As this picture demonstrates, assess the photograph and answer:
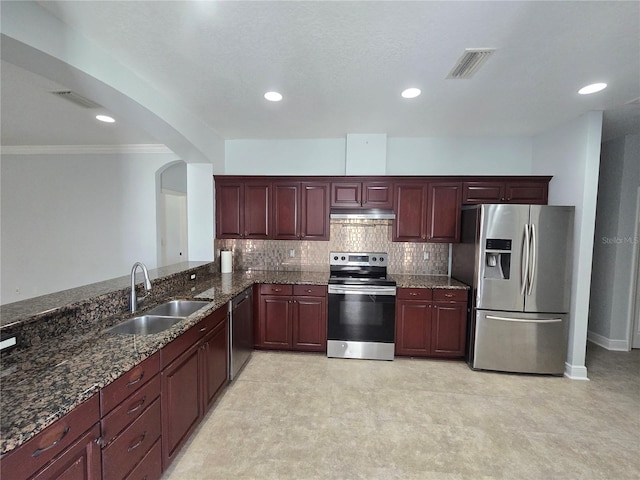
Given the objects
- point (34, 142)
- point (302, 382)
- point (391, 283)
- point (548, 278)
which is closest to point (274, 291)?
point (302, 382)

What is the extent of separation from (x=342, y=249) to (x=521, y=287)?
83.1 inches

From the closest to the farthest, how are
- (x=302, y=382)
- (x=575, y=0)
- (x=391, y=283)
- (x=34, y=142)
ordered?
(x=575, y=0)
(x=302, y=382)
(x=391, y=283)
(x=34, y=142)

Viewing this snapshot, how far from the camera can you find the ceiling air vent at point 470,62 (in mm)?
1929

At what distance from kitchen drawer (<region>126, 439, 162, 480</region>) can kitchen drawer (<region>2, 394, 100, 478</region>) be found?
50cm

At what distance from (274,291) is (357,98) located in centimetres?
231

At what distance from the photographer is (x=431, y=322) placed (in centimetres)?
340

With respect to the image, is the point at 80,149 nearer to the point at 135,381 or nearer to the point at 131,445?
the point at 135,381

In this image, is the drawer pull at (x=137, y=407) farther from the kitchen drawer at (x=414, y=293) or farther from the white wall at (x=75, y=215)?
the white wall at (x=75, y=215)

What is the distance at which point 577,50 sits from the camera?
191 centimetres

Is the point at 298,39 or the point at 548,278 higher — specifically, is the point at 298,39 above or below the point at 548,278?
above

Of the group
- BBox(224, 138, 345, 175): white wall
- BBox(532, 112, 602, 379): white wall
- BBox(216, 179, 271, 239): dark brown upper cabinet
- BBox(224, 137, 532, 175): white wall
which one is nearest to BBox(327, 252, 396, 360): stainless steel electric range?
BBox(216, 179, 271, 239): dark brown upper cabinet

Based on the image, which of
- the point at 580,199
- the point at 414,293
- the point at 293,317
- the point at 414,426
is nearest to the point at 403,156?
the point at 414,293

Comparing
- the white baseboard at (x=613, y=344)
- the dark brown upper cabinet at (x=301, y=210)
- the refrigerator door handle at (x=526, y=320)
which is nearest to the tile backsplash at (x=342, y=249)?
the dark brown upper cabinet at (x=301, y=210)

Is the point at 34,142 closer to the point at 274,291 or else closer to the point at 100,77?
the point at 100,77
